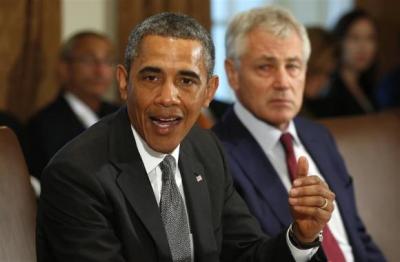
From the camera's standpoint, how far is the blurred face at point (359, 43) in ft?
15.4

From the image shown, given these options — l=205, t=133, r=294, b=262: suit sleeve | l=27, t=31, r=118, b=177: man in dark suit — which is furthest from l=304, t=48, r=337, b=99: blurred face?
l=205, t=133, r=294, b=262: suit sleeve

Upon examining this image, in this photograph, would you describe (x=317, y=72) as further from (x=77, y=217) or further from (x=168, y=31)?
(x=77, y=217)

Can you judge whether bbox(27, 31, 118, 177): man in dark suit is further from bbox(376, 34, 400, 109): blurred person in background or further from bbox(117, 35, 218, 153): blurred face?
bbox(376, 34, 400, 109): blurred person in background

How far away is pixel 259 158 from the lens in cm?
231

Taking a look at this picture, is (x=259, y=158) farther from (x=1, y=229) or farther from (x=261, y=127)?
(x=1, y=229)

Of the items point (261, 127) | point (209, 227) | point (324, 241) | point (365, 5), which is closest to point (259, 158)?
point (261, 127)

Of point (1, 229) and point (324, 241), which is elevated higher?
point (1, 229)

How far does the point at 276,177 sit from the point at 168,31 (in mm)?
758

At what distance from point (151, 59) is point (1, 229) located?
1.80ft

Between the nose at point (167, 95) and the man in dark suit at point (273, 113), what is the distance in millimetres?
599

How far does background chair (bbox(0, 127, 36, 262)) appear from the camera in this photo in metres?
1.83

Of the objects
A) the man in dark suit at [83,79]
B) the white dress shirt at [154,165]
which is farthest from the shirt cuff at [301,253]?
the man in dark suit at [83,79]

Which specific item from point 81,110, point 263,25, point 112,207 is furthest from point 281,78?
point 81,110

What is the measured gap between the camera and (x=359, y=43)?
15.6ft
